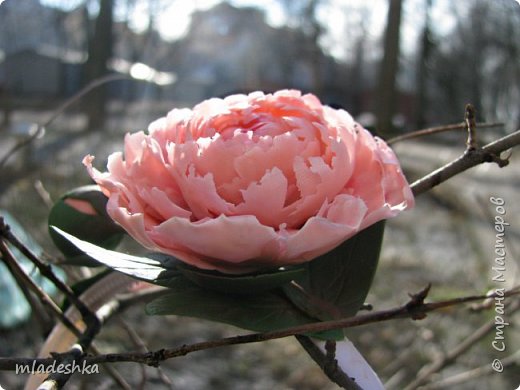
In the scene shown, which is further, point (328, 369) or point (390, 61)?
point (390, 61)

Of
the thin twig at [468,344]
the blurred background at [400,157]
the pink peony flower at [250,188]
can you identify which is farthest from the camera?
the blurred background at [400,157]

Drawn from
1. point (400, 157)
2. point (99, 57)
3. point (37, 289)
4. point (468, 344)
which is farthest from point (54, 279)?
point (99, 57)

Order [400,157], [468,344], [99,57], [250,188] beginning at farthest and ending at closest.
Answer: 1. [99,57]
2. [400,157]
3. [468,344]
4. [250,188]

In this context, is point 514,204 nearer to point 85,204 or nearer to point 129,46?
point 85,204

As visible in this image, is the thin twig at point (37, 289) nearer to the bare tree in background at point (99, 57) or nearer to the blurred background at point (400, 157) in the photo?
→ the blurred background at point (400, 157)

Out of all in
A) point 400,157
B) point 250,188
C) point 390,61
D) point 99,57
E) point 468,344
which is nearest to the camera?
point 250,188

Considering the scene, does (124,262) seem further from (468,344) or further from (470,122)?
(468,344)

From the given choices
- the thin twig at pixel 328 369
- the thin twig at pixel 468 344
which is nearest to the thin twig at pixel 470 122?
the thin twig at pixel 328 369

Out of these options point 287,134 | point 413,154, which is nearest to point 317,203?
point 287,134
